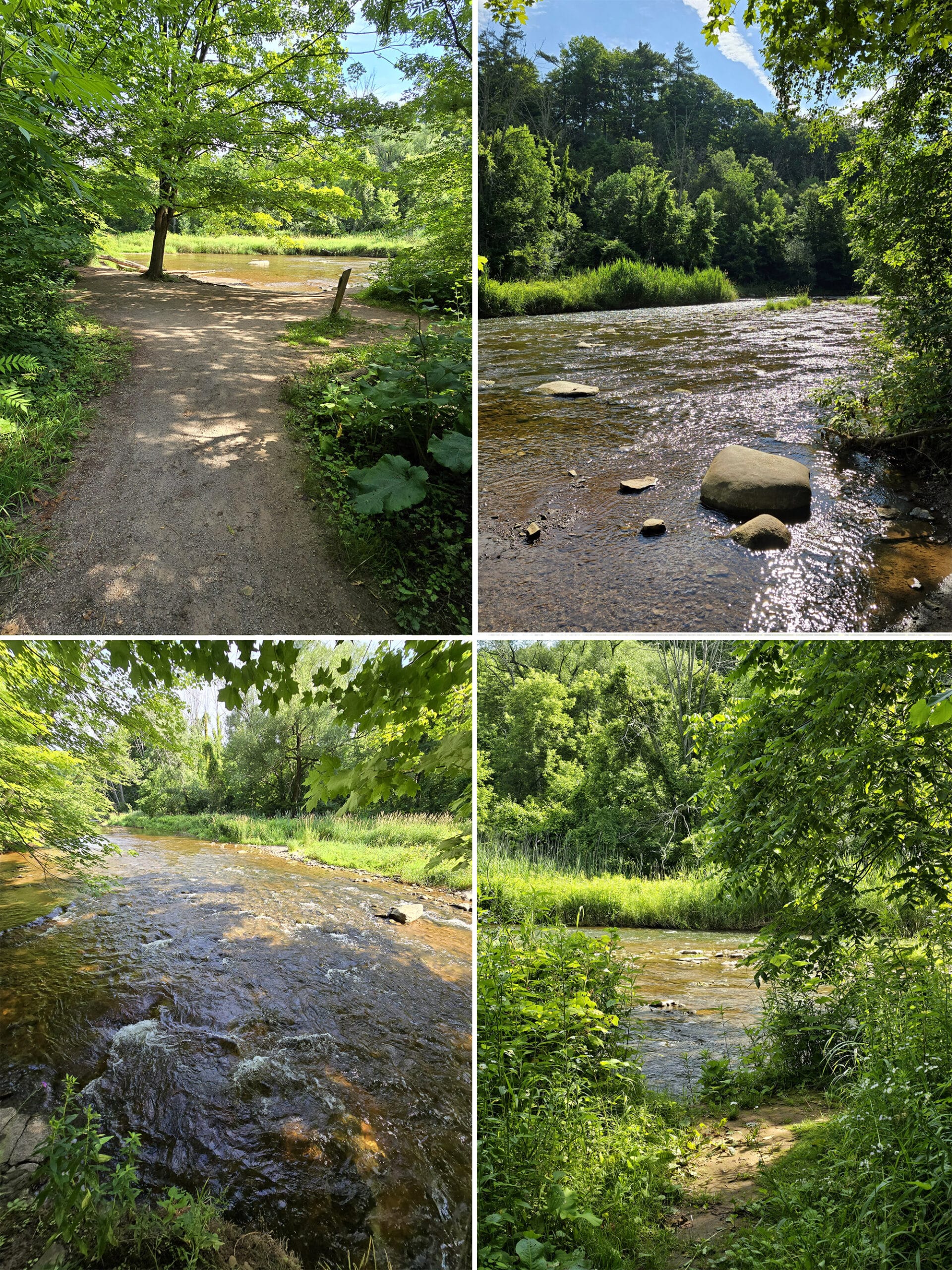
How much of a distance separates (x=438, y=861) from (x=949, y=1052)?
234cm

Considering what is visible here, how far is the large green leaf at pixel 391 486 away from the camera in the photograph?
3.96 metres

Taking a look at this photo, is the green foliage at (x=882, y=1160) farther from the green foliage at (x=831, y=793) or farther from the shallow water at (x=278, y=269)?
the shallow water at (x=278, y=269)

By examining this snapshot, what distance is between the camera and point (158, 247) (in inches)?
351

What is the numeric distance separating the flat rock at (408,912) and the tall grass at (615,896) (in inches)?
32.0

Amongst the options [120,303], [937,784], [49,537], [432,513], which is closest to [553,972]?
[937,784]

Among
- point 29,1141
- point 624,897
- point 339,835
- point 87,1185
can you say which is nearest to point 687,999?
point 624,897

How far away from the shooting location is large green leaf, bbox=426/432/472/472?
404 centimetres

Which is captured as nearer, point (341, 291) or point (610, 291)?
point (341, 291)

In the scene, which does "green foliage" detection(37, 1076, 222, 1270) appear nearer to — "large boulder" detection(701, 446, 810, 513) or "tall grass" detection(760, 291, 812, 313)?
"large boulder" detection(701, 446, 810, 513)

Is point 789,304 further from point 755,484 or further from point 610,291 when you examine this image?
point 755,484

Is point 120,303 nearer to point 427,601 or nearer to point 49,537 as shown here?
point 49,537

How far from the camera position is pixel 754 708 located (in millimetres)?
3221

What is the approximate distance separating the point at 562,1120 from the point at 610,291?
346 inches

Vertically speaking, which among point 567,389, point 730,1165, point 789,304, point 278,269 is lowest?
point 730,1165
